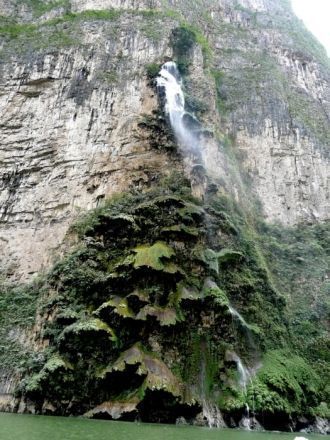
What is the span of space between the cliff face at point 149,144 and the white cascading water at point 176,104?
63 centimetres

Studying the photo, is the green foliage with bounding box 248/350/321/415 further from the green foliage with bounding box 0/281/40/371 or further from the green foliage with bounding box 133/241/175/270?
the green foliage with bounding box 0/281/40/371

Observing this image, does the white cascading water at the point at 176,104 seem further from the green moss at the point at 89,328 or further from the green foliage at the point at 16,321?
the green moss at the point at 89,328

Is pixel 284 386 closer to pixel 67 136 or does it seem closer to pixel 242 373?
pixel 242 373

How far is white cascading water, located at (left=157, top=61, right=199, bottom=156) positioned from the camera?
92.7 ft

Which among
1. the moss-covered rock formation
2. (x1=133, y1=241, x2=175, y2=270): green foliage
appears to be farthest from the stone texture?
(x1=133, y1=241, x2=175, y2=270): green foliage

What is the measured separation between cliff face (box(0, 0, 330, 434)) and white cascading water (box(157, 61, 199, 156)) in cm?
63

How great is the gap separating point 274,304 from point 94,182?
40.6 ft

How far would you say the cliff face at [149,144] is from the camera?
2431 centimetres

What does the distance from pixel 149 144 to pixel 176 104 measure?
4.01 meters

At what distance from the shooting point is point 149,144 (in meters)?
27.8

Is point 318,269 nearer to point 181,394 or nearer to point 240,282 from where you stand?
point 240,282

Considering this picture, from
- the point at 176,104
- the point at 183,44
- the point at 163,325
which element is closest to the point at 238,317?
the point at 163,325

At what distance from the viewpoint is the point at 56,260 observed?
2416 cm

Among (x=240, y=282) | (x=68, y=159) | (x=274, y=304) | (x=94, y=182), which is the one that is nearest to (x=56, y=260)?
A: (x=94, y=182)
